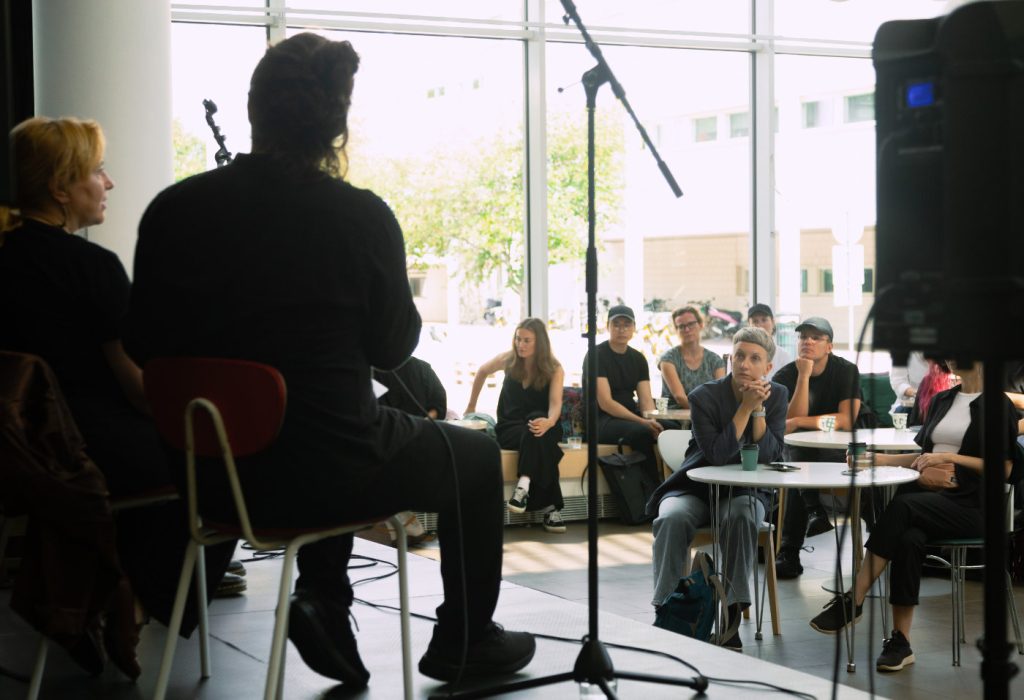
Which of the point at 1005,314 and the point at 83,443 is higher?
the point at 1005,314

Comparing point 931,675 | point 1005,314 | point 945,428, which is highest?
point 1005,314

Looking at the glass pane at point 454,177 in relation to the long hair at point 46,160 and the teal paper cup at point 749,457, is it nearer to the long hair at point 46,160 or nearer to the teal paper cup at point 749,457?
the teal paper cup at point 749,457

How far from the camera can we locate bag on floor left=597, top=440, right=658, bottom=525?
758cm

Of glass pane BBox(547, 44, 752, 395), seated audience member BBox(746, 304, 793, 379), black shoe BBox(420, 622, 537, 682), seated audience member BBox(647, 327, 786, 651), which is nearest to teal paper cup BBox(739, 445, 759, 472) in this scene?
seated audience member BBox(647, 327, 786, 651)

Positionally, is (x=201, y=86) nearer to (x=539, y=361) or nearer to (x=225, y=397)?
(x=539, y=361)

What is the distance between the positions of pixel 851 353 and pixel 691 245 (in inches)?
59.6

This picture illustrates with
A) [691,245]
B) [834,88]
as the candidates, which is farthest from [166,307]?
[834,88]

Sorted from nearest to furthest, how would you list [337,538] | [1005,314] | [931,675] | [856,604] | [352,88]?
1. [1005,314]
2. [352,88]
3. [337,538]
4. [931,675]
5. [856,604]

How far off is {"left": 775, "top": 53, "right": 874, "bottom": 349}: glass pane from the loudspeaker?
26.1 ft

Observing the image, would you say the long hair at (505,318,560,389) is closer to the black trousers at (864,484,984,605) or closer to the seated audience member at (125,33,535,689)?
the black trousers at (864,484,984,605)

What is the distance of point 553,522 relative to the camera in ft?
24.4

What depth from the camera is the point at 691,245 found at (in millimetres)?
9367

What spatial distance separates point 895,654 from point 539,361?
3.73 metres

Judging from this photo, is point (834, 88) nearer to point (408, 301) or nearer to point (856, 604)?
point (856, 604)
